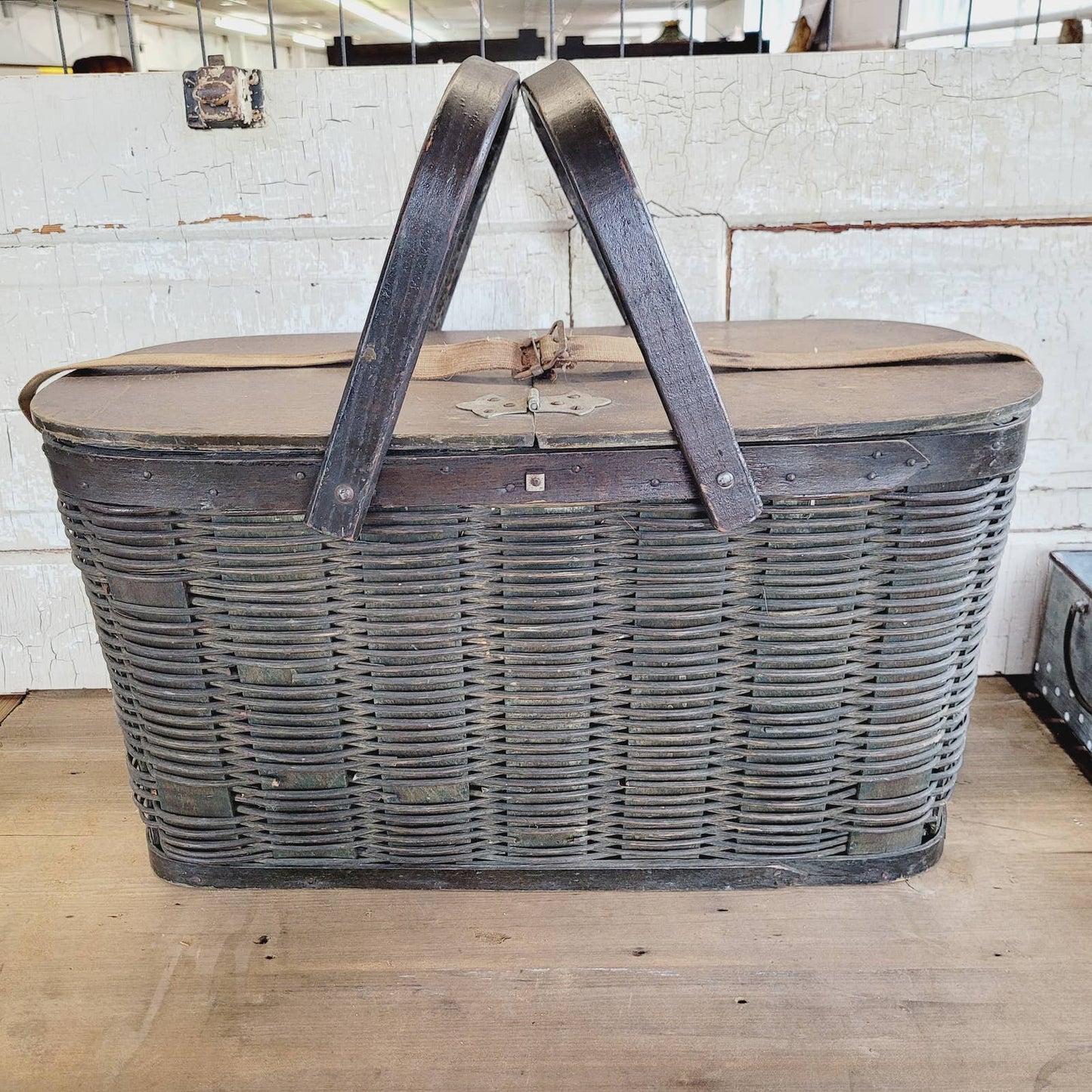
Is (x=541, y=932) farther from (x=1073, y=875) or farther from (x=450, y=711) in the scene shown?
(x=1073, y=875)

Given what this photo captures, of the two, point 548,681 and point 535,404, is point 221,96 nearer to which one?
point 535,404

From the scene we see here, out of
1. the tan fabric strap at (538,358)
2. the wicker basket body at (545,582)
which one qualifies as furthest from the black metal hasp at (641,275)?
the tan fabric strap at (538,358)

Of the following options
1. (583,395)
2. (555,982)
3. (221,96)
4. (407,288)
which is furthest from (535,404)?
(221,96)

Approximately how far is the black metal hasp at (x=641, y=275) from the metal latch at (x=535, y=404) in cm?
12

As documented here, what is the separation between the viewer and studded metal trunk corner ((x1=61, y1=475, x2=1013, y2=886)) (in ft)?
2.71

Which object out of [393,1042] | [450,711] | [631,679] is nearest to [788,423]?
[631,679]

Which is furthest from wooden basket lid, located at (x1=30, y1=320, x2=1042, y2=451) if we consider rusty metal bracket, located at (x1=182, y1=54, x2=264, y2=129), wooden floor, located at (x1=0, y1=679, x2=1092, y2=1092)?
wooden floor, located at (x1=0, y1=679, x2=1092, y2=1092)

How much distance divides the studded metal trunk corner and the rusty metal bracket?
636 millimetres

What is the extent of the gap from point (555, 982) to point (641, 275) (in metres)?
0.62

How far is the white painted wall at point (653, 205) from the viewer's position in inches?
49.5

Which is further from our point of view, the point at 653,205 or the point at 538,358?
the point at 653,205

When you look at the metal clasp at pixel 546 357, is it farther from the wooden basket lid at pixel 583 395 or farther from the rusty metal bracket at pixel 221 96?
the rusty metal bracket at pixel 221 96

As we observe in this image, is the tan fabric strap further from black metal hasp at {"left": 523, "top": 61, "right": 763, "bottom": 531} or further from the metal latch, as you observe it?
black metal hasp at {"left": 523, "top": 61, "right": 763, "bottom": 531}

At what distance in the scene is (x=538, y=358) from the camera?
0.99 meters
